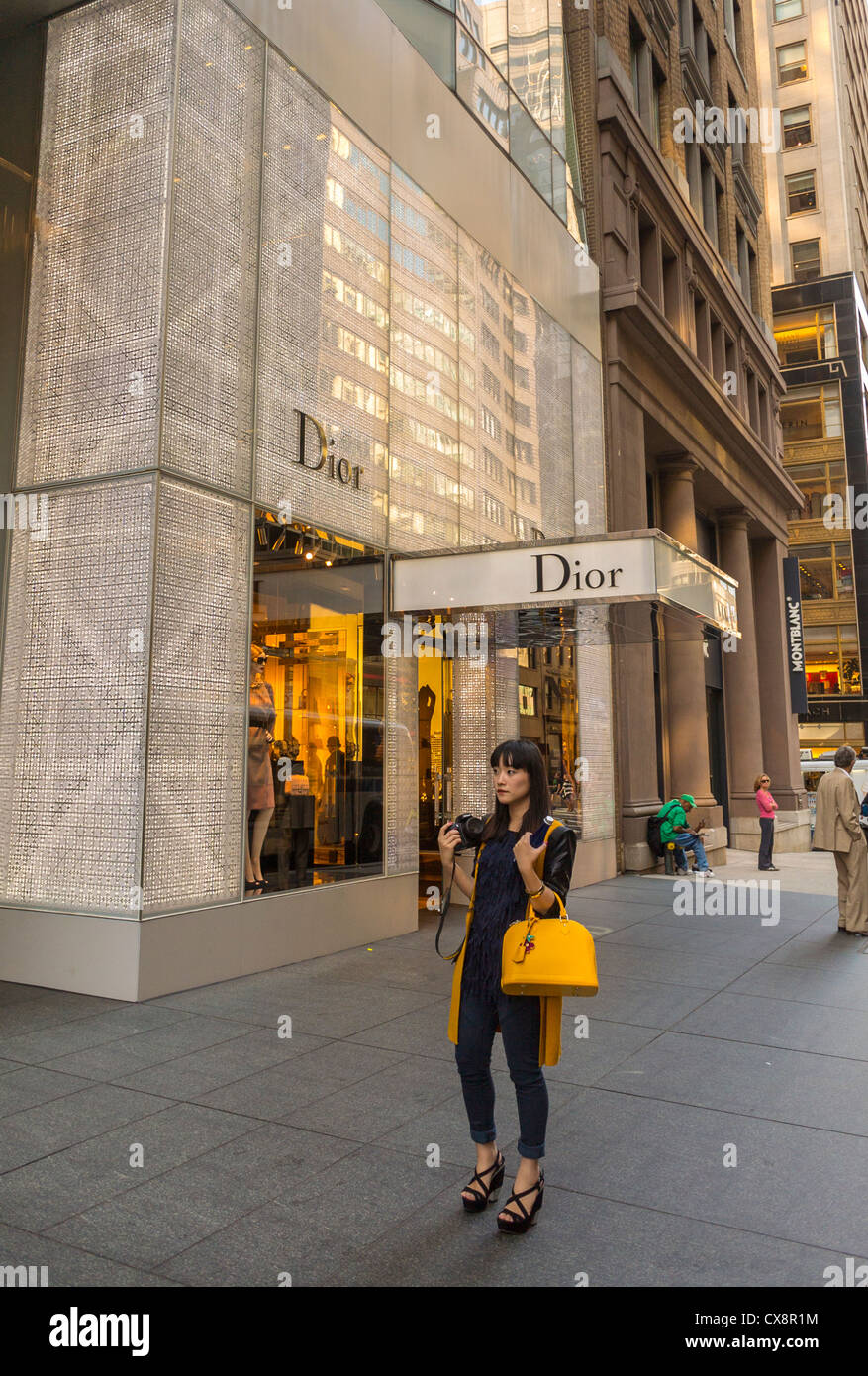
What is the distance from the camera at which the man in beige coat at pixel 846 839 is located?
10.2 metres

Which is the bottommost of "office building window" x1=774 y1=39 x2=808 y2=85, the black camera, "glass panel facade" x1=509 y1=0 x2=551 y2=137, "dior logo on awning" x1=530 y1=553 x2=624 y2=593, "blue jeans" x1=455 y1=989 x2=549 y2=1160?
"blue jeans" x1=455 y1=989 x2=549 y2=1160

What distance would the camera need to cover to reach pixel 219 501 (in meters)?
8.12

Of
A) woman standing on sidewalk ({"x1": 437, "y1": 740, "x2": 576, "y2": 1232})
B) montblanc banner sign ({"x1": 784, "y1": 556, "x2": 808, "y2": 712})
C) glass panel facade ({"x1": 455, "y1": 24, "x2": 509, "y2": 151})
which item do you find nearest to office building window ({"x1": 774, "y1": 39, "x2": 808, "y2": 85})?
montblanc banner sign ({"x1": 784, "y1": 556, "x2": 808, "y2": 712})

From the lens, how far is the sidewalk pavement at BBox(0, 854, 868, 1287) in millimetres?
3314

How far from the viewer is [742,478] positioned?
27.0 m

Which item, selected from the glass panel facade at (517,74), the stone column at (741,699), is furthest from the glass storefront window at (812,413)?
the glass panel facade at (517,74)

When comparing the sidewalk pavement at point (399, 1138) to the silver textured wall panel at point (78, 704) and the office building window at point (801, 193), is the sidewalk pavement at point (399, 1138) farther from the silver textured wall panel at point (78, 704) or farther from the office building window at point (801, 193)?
the office building window at point (801, 193)

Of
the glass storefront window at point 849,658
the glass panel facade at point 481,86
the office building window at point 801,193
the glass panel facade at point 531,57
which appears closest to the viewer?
the glass panel facade at point 481,86

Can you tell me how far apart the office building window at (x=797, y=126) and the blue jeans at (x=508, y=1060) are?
60575 millimetres

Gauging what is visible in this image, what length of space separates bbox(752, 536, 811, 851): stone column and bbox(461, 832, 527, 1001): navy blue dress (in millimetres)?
26223

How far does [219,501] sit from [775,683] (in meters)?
25.3

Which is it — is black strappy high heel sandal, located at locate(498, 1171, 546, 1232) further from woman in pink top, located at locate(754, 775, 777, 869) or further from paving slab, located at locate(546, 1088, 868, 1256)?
woman in pink top, located at locate(754, 775, 777, 869)

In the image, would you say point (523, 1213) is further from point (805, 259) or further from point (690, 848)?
point (805, 259)
